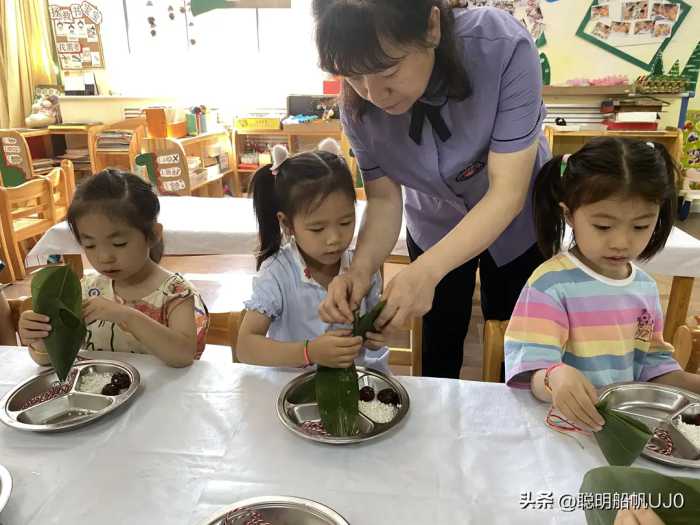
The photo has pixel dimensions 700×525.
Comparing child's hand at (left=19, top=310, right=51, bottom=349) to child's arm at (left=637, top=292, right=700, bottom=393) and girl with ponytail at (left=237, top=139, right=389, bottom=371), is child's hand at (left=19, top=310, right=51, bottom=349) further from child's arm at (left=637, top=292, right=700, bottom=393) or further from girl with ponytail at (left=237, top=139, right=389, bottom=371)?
child's arm at (left=637, top=292, right=700, bottom=393)

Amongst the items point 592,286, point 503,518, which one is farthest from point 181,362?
point 592,286

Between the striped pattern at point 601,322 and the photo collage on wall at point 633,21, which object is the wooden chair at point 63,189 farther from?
the photo collage on wall at point 633,21

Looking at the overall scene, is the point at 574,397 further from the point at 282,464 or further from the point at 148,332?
the point at 148,332

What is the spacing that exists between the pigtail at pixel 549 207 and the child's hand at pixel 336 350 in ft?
1.71

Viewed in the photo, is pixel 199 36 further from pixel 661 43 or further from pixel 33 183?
pixel 661 43

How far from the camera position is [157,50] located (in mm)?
4938

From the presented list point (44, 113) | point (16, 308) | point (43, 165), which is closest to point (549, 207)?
point (16, 308)

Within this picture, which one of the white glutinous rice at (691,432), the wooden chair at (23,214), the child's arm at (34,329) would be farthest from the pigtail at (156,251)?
the wooden chair at (23,214)

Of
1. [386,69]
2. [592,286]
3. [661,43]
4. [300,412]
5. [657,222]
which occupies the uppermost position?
[661,43]

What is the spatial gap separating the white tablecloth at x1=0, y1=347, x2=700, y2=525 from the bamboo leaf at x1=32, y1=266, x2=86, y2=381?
14 centimetres

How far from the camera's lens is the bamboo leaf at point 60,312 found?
958mm

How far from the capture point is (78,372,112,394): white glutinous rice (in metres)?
0.99

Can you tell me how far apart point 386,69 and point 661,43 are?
4394 mm

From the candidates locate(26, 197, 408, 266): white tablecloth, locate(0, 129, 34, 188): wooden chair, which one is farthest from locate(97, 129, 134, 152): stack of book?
locate(26, 197, 408, 266): white tablecloth
